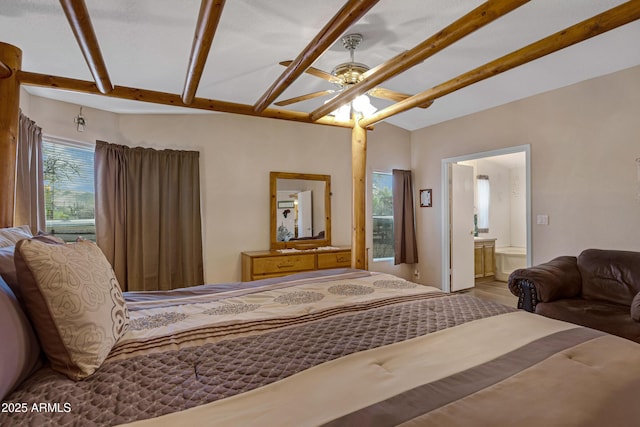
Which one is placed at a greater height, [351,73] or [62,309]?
[351,73]

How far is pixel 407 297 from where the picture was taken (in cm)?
174

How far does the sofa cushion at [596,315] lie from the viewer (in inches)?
87.5

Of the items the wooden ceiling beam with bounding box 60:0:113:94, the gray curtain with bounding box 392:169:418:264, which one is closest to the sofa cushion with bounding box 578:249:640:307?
the gray curtain with bounding box 392:169:418:264

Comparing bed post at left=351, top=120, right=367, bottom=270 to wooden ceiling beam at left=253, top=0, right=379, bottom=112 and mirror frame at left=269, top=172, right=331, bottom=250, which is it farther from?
mirror frame at left=269, top=172, right=331, bottom=250

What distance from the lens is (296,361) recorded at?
1.04 meters

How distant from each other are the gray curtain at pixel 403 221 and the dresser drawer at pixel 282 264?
1.70 meters

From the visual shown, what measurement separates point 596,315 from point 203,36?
323 cm

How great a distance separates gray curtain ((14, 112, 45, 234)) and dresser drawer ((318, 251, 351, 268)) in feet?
9.36

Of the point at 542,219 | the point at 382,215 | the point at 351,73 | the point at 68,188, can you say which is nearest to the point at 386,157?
the point at 382,215

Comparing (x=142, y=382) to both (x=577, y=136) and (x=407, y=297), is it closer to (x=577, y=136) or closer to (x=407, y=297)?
(x=407, y=297)

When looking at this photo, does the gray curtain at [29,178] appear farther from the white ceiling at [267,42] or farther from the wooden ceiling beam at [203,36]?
the wooden ceiling beam at [203,36]

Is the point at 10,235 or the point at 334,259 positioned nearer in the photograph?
the point at 10,235

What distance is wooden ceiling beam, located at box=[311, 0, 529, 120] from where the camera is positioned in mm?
1351

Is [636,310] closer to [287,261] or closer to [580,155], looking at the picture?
[580,155]
